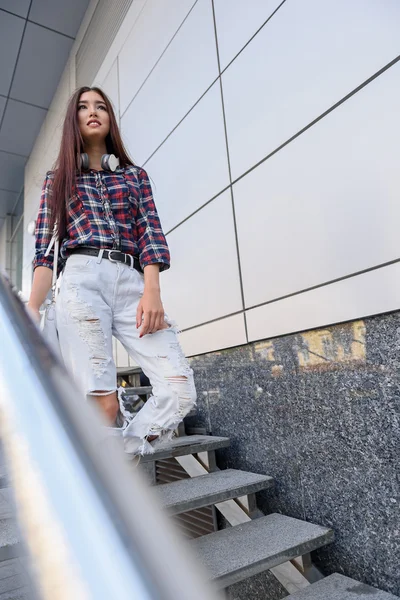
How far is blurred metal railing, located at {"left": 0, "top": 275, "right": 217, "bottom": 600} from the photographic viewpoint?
0.68 ft

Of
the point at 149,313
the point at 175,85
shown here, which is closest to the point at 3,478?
the point at 149,313

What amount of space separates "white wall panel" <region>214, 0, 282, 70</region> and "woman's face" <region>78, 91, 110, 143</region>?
1005mm

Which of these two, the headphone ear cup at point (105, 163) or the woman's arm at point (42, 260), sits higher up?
the headphone ear cup at point (105, 163)

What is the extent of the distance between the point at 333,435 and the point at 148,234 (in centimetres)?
92

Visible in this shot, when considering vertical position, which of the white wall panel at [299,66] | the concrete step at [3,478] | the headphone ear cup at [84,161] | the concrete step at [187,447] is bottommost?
the concrete step at [187,447]

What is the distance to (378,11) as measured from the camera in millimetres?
1350

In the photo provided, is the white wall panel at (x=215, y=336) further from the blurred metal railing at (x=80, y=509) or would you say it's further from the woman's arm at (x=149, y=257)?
the blurred metal railing at (x=80, y=509)

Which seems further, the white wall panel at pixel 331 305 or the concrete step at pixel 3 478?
the white wall panel at pixel 331 305

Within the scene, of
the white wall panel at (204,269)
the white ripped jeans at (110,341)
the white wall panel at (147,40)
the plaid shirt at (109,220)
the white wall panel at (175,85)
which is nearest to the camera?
the white ripped jeans at (110,341)

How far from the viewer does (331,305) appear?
1.44 m

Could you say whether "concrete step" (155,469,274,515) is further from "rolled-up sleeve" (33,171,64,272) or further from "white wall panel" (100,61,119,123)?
"white wall panel" (100,61,119,123)

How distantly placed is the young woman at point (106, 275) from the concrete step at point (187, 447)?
542mm

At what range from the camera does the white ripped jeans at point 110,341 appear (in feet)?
3.52

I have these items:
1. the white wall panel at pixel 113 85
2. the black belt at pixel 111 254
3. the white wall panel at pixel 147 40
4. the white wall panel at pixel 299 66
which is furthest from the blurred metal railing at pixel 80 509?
the white wall panel at pixel 113 85
